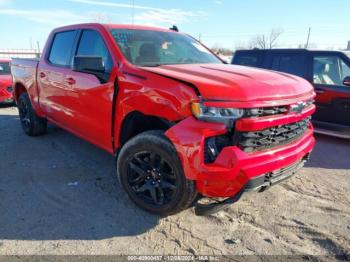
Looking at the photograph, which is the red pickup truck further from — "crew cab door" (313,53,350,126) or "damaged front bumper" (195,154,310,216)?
"crew cab door" (313,53,350,126)

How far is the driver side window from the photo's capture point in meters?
5.87

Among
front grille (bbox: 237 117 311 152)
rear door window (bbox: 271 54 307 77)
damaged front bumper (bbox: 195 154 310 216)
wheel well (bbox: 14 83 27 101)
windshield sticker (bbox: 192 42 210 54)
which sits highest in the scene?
windshield sticker (bbox: 192 42 210 54)

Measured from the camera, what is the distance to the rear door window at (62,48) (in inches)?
176

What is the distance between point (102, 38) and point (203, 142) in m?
2.02

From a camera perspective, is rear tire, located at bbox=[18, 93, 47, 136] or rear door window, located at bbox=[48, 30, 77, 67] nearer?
rear door window, located at bbox=[48, 30, 77, 67]

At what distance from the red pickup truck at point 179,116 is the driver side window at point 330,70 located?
115 inches

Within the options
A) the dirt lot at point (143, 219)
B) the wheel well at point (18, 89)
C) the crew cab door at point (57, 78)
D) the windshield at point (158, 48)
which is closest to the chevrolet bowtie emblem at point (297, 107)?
the dirt lot at point (143, 219)

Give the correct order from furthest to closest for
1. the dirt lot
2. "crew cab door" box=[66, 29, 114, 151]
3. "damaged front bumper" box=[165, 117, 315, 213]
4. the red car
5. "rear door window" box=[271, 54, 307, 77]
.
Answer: the red car, "rear door window" box=[271, 54, 307, 77], "crew cab door" box=[66, 29, 114, 151], the dirt lot, "damaged front bumper" box=[165, 117, 315, 213]

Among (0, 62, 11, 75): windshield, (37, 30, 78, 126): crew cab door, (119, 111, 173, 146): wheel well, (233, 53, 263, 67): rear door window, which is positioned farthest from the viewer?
(0, 62, 11, 75): windshield

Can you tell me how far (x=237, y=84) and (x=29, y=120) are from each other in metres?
4.62

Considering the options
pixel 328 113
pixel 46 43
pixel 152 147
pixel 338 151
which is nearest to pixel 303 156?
pixel 152 147

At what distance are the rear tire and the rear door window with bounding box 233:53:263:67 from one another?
4.54 m

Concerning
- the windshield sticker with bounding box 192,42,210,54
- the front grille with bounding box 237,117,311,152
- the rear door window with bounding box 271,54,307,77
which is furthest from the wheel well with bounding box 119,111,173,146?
the rear door window with bounding box 271,54,307,77

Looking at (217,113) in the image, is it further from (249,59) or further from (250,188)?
(249,59)
